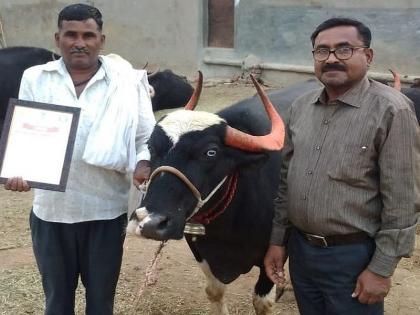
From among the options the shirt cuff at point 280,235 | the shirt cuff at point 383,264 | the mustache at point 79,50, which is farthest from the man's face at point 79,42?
the shirt cuff at point 383,264

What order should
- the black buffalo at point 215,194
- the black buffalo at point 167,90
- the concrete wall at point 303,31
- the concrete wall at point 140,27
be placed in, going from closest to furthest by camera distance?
the black buffalo at point 215,194, the black buffalo at point 167,90, the concrete wall at point 303,31, the concrete wall at point 140,27

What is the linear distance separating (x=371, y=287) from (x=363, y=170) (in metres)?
0.43

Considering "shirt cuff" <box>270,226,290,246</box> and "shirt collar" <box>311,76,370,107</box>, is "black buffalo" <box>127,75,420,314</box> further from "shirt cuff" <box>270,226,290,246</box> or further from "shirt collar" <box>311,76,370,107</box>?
"shirt collar" <box>311,76,370,107</box>

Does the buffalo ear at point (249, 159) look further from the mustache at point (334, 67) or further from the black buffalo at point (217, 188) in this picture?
the mustache at point (334, 67)

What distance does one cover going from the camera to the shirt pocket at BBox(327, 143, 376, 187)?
226 centimetres

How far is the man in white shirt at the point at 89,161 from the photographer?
107 inches

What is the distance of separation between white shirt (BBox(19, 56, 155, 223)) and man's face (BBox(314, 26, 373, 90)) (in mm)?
931

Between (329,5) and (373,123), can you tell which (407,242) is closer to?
(373,123)

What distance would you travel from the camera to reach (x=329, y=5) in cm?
1002

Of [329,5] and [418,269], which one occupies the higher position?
[329,5]

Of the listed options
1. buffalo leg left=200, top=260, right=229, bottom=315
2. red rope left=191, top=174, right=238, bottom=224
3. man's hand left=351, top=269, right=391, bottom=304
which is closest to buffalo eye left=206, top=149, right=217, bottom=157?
red rope left=191, top=174, right=238, bottom=224

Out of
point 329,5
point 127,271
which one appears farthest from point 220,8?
point 127,271

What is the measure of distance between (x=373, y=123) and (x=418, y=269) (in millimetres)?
2840

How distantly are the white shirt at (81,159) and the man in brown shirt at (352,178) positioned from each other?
2.73 feet
